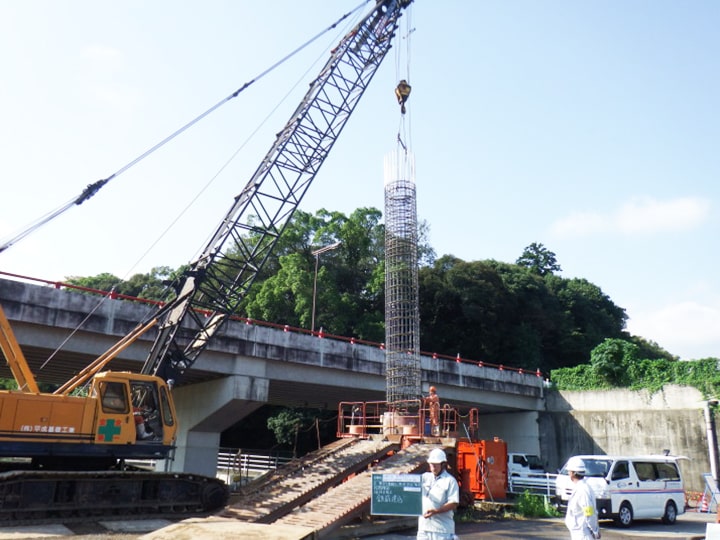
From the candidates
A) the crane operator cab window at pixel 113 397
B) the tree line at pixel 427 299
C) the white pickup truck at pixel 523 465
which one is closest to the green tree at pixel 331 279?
the tree line at pixel 427 299

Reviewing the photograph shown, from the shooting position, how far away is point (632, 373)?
112 ft

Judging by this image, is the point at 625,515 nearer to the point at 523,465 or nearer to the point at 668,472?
the point at 668,472

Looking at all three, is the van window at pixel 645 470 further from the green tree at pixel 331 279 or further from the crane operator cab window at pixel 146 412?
the green tree at pixel 331 279

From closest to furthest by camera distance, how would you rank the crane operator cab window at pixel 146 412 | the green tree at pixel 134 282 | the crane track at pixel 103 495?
the crane track at pixel 103 495 < the crane operator cab window at pixel 146 412 < the green tree at pixel 134 282

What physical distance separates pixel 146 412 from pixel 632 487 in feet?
46.9

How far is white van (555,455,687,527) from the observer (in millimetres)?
16609

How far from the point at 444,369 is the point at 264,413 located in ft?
55.7

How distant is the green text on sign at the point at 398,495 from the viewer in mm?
9438

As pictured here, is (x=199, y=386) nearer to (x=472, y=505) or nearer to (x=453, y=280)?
(x=472, y=505)

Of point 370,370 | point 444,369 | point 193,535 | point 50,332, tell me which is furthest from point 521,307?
point 193,535

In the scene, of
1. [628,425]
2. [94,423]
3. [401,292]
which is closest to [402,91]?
[401,292]

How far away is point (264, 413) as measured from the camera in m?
43.4

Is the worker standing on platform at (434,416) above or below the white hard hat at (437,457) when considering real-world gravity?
above

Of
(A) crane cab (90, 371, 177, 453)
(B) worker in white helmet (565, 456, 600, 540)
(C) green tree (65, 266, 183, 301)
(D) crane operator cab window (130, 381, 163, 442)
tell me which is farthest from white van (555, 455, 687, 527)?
(C) green tree (65, 266, 183, 301)
